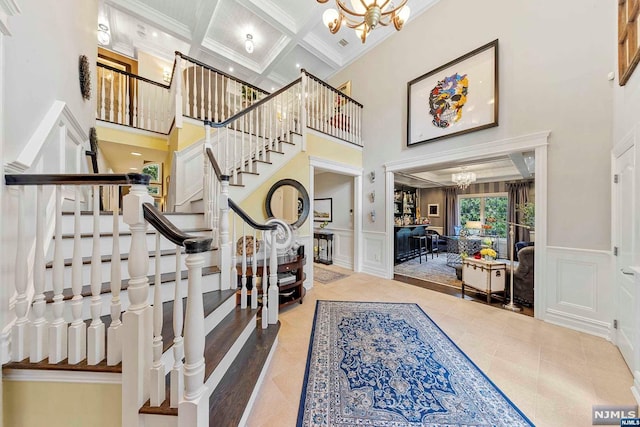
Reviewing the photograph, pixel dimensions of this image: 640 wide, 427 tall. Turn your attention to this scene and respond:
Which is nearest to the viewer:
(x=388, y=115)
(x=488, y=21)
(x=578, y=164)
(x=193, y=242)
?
(x=193, y=242)

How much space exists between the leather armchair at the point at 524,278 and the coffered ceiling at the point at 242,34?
4387 millimetres

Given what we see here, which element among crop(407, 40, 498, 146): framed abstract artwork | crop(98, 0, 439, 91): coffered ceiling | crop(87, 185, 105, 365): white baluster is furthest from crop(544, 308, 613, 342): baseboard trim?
crop(98, 0, 439, 91): coffered ceiling

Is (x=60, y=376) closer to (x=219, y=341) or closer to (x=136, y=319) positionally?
(x=136, y=319)

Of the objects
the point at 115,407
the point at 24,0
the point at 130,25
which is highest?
the point at 130,25

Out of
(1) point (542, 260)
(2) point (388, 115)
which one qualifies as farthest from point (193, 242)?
(2) point (388, 115)

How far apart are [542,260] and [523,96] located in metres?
2.11

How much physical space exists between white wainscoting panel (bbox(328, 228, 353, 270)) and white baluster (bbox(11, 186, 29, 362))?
464cm

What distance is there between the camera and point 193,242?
2.88 ft

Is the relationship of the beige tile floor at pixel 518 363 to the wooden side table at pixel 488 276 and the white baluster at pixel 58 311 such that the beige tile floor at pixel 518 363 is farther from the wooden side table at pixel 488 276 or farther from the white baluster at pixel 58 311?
the white baluster at pixel 58 311

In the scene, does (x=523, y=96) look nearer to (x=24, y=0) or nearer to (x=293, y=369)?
(x=293, y=369)

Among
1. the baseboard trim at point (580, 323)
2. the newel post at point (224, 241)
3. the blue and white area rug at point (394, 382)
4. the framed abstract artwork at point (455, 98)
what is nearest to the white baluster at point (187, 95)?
the newel post at point (224, 241)

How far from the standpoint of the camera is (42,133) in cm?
145

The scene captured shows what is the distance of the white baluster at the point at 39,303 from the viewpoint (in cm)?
107

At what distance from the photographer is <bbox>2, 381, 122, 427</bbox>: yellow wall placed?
1061mm
